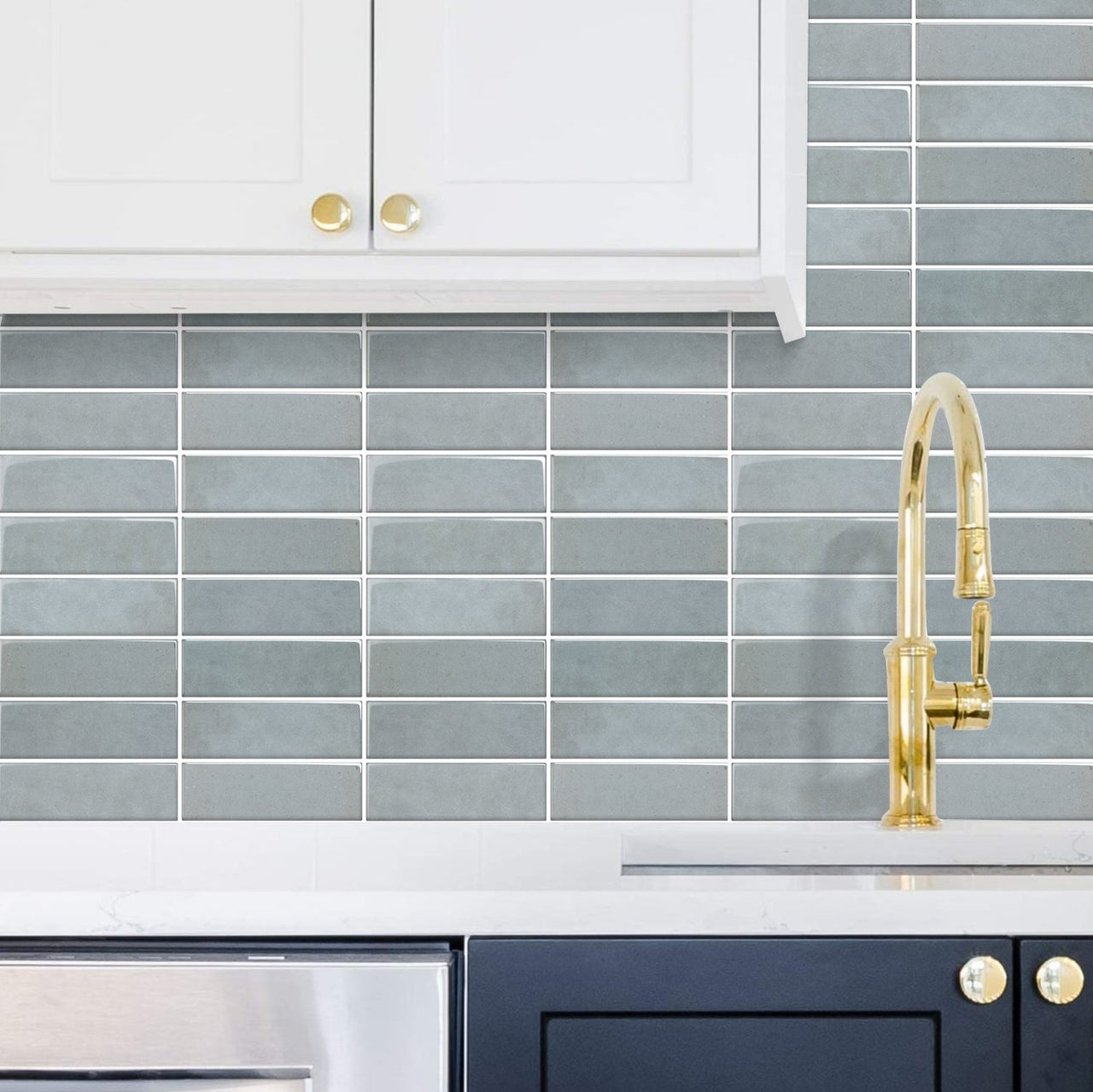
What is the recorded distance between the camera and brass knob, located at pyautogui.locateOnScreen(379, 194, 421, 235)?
1203 millimetres

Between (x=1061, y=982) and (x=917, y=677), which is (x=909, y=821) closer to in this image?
(x=917, y=677)

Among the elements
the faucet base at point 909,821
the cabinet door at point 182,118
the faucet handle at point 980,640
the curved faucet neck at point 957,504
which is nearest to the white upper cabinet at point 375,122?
the cabinet door at point 182,118

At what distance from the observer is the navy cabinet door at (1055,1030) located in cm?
99

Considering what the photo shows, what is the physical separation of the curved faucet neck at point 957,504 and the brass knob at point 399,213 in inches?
23.7

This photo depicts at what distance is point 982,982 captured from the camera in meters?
0.99

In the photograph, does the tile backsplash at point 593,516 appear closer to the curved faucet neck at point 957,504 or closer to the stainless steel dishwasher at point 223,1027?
the curved faucet neck at point 957,504

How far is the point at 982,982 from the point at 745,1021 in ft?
0.65

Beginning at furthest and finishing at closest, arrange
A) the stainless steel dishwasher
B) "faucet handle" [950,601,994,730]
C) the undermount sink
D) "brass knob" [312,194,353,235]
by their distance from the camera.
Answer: the undermount sink → "faucet handle" [950,601,994,730] → "brass knob" [312,194,353,235] → the stainless steel dishwasher

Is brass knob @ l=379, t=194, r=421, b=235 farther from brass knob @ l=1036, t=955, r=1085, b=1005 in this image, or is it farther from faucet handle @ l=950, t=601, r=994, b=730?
brass knob @ l=1036, t=955, r=1085, b=1005

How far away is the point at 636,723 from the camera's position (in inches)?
60.2

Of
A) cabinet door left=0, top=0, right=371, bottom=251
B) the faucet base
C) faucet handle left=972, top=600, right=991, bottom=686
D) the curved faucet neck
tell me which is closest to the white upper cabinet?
cabinet door left=0, top=0, right=371, bottom=251

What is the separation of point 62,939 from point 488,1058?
0.38 meters

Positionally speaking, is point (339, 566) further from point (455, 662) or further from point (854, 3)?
point (854, 3)

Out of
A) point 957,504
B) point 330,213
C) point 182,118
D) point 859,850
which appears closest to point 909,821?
point 859,850
